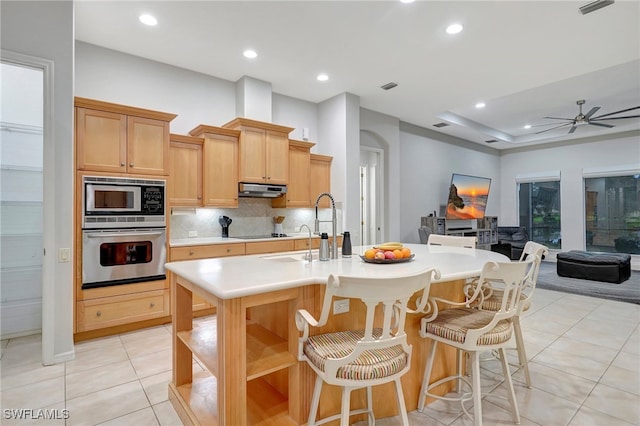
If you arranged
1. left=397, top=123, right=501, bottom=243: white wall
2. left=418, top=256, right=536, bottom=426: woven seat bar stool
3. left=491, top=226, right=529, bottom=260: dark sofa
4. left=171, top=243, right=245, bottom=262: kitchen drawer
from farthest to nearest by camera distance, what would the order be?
1. left=491, top=226, right=529, bottom=260: dark sofa
2. left=397, top=123, right=501, bottom=243: white wall
3. left=171, top=243, right=245, bottom=262: kitchen drawer
4. left=418, top=256, right=536, bottom=426: woven seat bar stool

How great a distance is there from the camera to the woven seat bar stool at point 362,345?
134 cm

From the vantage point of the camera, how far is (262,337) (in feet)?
6.18

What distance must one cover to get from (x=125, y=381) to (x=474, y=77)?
201 inches

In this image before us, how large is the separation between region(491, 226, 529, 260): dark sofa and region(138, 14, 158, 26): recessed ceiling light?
8.15 metres

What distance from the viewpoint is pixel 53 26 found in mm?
2588

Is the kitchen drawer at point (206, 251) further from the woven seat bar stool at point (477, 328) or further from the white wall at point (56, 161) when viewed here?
the woven seat bar stool at point (477, 328)

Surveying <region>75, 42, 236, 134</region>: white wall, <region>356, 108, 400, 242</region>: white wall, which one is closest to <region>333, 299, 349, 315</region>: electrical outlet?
<region>75, 42, 236, 134</region>: white wall

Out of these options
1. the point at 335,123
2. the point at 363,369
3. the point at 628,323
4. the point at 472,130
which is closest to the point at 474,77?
the point at 335,123

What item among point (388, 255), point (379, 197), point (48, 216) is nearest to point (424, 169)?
point (379, 197)

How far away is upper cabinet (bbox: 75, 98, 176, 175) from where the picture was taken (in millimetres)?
2998

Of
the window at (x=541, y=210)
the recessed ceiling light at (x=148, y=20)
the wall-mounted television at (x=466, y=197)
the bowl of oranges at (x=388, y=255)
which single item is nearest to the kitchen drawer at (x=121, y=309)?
the bowl of oranges at (x=388, y=255)

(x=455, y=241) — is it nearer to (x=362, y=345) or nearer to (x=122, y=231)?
(x=362, y=345)

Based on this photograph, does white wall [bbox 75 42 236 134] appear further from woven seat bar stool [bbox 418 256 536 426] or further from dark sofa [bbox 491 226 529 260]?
dark sofa [bbox 491 226 529 260]

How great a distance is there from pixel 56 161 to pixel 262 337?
2.29 m
